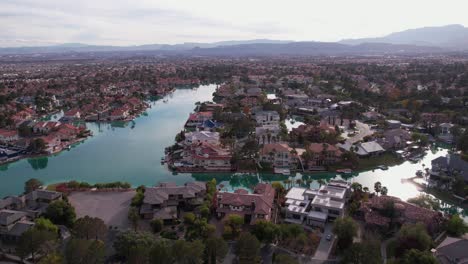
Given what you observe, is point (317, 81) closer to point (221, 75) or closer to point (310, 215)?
point (221, 75)

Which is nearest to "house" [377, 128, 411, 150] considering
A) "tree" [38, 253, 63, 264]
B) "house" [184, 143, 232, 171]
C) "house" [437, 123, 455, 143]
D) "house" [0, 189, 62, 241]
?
"house" [437, 123, 455, 143]

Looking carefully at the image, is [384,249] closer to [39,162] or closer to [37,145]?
[39,162]

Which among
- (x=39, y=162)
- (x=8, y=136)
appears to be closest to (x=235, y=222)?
(x=39, y=162)

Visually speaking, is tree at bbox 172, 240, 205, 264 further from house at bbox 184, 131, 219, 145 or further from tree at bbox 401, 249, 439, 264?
house at bbox 184, 131, 219, 145

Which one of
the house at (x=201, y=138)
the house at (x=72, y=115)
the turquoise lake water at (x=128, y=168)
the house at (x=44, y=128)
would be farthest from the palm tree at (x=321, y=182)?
the house at (x=72, y=115)

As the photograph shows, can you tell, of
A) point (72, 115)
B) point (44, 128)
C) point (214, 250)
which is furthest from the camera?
point (72, 115)
